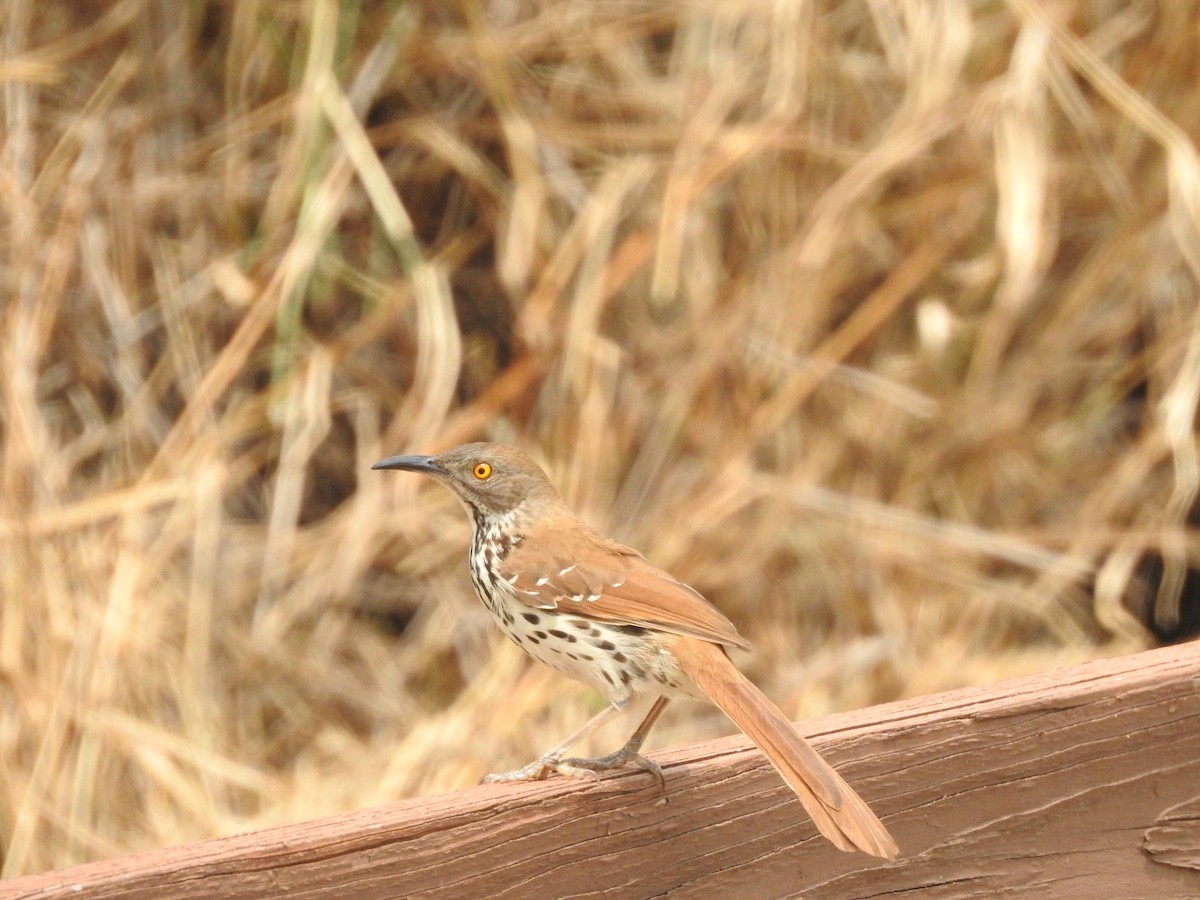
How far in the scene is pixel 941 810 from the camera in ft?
6.03

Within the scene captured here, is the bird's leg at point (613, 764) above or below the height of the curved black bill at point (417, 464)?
below

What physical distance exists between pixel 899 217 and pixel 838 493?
2.77ft

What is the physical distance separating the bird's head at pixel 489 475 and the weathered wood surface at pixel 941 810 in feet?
2.87

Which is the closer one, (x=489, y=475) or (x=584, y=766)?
(x=584, y=766)

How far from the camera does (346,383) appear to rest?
409 cm

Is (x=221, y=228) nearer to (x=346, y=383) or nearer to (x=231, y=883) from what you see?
(x=346, y=383)

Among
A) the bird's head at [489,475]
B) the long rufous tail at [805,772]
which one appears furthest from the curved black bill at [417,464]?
the long rufous tail at [805,772]

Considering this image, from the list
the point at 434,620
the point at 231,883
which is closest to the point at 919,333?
the point at 434,620

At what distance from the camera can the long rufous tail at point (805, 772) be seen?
5.19 feet

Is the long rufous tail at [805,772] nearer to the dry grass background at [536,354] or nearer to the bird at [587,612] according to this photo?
the bird at [587,612]

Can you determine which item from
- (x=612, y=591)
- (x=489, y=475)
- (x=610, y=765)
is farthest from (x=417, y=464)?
(x=610, y=765)

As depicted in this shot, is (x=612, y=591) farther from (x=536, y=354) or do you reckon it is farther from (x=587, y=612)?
(x=536, y=354)

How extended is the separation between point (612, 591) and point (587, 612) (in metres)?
0.06

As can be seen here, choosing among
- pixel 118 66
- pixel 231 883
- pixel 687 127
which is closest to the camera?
pixel 231 883
